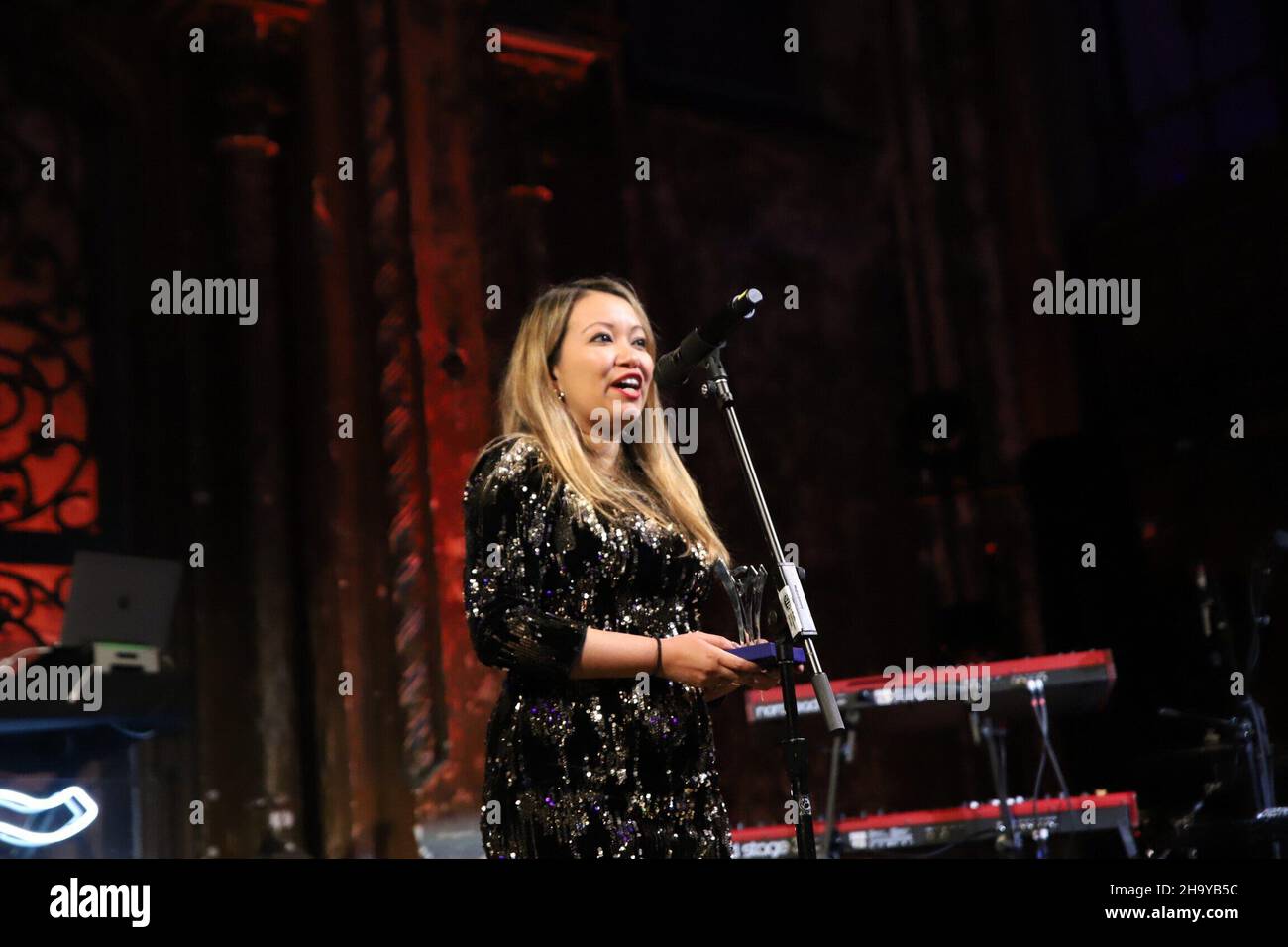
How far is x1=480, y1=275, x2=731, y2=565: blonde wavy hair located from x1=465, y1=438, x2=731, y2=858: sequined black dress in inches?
1.3

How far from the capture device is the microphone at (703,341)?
204 cm

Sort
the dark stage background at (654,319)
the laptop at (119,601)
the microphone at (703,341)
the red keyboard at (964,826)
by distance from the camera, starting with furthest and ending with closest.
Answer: the dark stage background at (654,319)
the red keyboard at (964,826)
the laptop at (119,601)
the microphone at (703,341)


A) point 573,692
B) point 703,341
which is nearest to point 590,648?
point 573,692

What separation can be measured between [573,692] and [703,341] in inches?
21.2

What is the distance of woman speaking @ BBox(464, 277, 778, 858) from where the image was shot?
1896 millimetres

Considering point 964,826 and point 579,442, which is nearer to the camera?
point 579,442

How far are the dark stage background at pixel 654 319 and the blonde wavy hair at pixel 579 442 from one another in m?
1.95

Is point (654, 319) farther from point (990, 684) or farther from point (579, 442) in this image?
point (579, 442)

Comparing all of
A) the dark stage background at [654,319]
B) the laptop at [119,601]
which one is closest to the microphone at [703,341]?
the laptop at [119,601]

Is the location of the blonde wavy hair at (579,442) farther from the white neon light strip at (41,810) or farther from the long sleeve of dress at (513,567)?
the white neon light strip at (41,810)

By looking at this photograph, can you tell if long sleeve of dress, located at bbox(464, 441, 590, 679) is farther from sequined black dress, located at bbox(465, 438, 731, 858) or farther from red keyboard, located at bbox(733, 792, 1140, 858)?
red keyboard, located at bbox(733, 792, 1140, 858)

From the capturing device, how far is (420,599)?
193 inches

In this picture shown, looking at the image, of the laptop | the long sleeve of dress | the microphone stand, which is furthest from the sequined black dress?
the laptop

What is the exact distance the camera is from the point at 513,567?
1.96 metres
